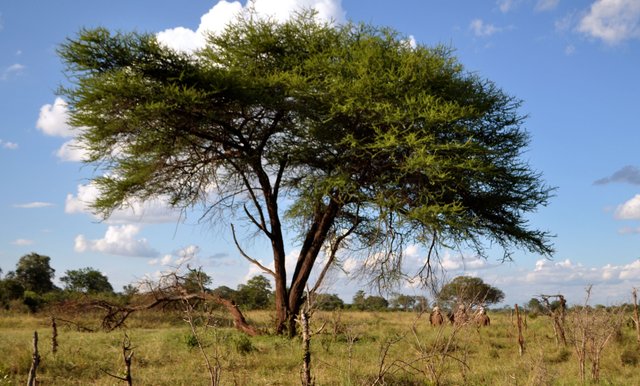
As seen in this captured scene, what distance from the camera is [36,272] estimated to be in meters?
46.2

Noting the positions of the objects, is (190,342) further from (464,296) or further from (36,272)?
(36,272)

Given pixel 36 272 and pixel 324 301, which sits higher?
pixel 36 272

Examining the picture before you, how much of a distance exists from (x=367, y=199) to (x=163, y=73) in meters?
6.73

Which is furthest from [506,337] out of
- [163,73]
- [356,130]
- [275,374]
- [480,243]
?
[163,73]

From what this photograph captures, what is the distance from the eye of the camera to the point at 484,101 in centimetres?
1883

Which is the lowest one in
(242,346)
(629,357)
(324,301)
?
(629,357)

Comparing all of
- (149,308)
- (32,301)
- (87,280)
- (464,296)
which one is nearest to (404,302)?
(464,296)

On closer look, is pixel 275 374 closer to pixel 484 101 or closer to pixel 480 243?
pixel 480 243

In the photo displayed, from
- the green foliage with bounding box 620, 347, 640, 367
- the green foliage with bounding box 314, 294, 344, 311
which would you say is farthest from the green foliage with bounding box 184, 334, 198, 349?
the green foliage with bounding box 620, 347, 640, 367

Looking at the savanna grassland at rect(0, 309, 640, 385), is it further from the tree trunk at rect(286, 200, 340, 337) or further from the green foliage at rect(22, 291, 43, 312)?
the green foliage at rect(22, 291, 43, 312)

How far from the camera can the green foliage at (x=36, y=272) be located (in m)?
45.4

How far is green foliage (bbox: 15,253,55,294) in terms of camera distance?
4541 cm

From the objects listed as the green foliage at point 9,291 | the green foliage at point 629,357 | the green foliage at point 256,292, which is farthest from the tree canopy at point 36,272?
the green foliage at point 629,357

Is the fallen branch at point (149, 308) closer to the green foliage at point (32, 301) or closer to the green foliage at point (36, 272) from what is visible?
the green foliage at point (32, 301)
